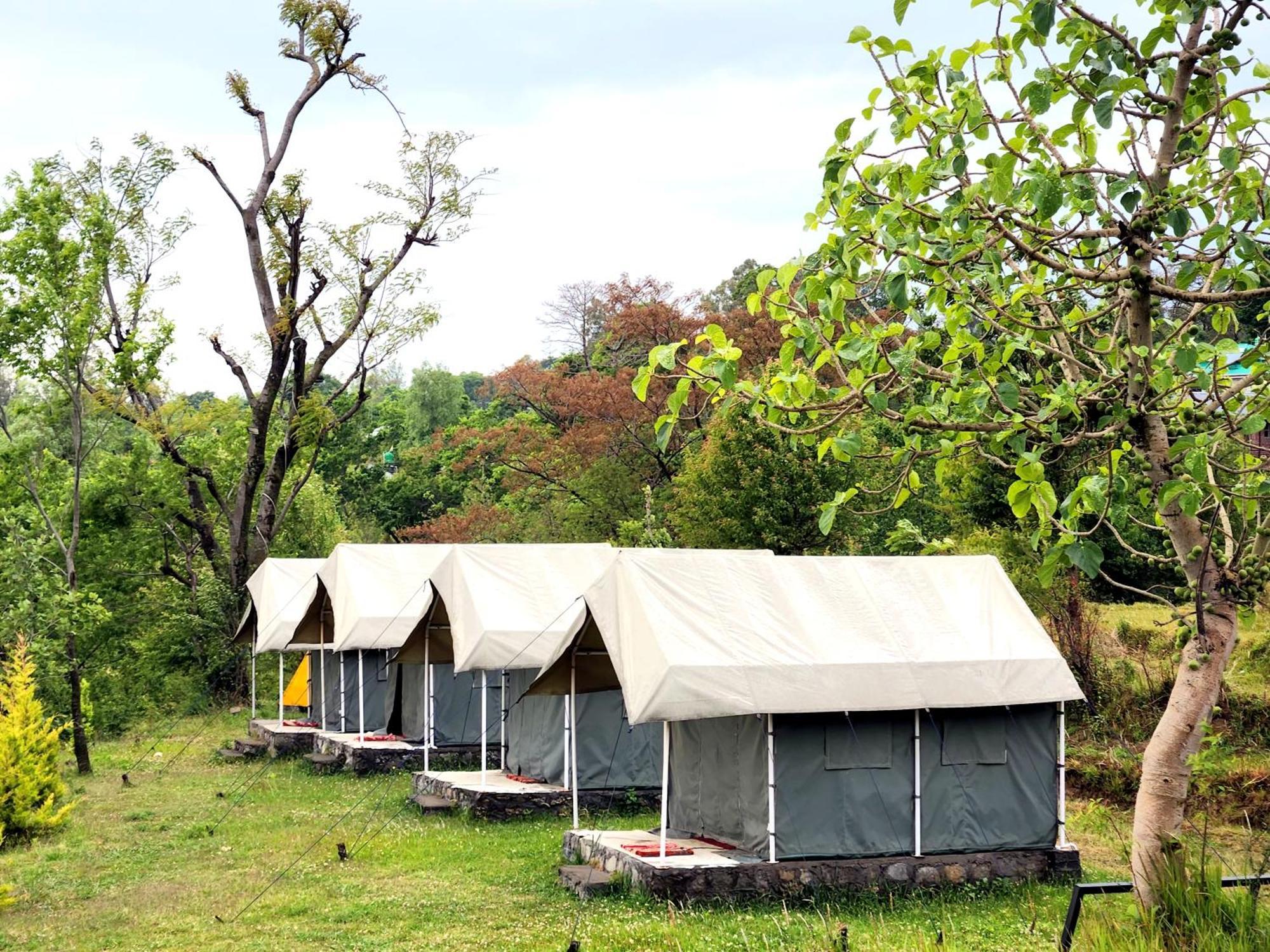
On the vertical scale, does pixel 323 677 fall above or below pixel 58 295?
below

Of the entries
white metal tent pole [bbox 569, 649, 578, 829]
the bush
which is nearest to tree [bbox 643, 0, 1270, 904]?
white metal tent pole [bbox 569, 649, 578, 829]

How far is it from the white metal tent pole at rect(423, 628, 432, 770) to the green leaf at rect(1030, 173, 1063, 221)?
14626mm

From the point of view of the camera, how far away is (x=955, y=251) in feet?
19.9

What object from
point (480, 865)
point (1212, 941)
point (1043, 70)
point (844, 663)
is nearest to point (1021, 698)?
point (844, 663)

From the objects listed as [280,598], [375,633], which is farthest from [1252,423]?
[280,598]

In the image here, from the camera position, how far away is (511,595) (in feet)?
59.8

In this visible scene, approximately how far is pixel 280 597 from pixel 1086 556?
22.1 metres

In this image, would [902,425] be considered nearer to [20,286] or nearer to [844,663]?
[844,663]

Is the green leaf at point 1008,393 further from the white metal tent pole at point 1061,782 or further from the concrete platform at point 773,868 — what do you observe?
the white metal tent pole at point 1061,782

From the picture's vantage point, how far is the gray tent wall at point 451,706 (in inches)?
798

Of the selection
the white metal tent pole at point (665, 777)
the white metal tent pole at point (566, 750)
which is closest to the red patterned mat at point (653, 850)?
the white metal tent pole at point (665, 777)

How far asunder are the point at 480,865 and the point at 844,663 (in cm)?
437

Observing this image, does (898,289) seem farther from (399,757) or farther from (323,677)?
(323,677)

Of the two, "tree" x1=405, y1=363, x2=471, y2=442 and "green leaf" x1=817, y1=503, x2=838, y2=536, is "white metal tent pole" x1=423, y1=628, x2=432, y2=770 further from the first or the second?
"tree" x1=405, y1=363, x2=471, y2=442
